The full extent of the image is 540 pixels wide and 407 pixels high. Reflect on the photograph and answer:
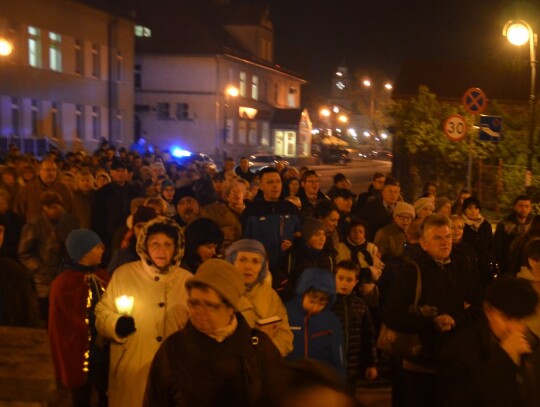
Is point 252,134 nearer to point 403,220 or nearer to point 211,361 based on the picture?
point 403,220

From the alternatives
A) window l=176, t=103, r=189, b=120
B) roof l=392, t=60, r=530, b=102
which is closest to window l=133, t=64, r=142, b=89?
window l=176, t=103, r=189, b=120

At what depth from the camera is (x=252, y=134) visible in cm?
5647

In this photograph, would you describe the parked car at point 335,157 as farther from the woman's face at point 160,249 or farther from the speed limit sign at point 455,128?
the woman's face at point 160,249

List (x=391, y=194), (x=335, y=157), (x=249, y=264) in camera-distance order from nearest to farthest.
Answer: (x=249, y=264) < (x=391, y=194) < (x=335, y=157)

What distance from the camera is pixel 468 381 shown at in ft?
12.3

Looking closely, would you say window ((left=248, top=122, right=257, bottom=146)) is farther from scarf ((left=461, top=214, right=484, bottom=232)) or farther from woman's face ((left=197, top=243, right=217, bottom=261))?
woman's face ((left=197, top=243, right=217, bottom=261))

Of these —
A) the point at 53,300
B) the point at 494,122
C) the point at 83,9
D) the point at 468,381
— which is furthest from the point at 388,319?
the point at 83,9

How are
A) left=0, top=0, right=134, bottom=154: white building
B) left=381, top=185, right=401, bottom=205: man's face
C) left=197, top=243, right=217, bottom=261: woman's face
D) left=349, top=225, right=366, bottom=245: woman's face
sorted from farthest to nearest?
left=0, top=0, right=134, bottom=154: white building < left=381, top=185, right=401, bottom=205: man's face < left=349, top=225, right=366, bottom=245: woman's face < left=197, top=243, right=217, bottom=261: woman's face

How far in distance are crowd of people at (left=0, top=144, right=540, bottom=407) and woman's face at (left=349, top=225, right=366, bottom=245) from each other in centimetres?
1

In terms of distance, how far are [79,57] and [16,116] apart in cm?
578

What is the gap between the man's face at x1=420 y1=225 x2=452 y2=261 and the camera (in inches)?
196

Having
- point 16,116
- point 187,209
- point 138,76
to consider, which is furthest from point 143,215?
point 138,76

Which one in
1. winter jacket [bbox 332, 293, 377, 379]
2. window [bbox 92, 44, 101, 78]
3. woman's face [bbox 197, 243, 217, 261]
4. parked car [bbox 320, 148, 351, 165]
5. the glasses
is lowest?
parked car [bbox 320, 148, 351, 165]

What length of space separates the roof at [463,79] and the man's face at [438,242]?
80.3 feet
